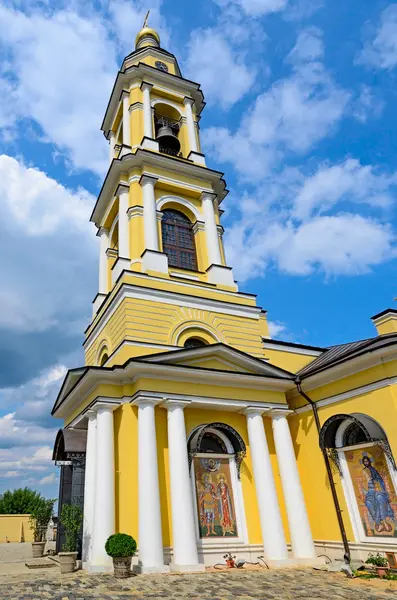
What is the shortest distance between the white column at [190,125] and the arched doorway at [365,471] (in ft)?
47.7

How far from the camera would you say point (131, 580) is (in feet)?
30.6

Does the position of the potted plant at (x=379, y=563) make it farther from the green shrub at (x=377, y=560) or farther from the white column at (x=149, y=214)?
the white column at (x=149, y=214)

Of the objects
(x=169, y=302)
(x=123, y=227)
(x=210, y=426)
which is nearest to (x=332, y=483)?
(x=210, y=426)

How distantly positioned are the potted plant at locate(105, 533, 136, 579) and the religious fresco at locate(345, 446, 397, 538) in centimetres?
648

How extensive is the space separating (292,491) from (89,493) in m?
5.97

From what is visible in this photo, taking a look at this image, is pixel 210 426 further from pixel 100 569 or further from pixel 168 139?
pixel 168 139

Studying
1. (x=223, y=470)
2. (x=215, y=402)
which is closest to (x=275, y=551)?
(x=223, y=470)

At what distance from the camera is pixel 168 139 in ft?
68.0

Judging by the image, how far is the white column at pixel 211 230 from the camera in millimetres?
17766

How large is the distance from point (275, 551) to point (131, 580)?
174 inches

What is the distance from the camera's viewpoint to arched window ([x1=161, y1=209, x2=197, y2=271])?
17562mm

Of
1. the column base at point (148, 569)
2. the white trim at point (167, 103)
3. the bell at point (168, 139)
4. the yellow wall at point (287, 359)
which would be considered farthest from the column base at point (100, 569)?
the white trim at point (167, 103)

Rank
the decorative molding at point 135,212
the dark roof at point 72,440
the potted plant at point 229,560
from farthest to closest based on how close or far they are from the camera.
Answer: the decorative molding at point 135,212
the dark roof at point 72,440
the potted plant at point 229,560

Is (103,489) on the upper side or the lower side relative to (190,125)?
lower
